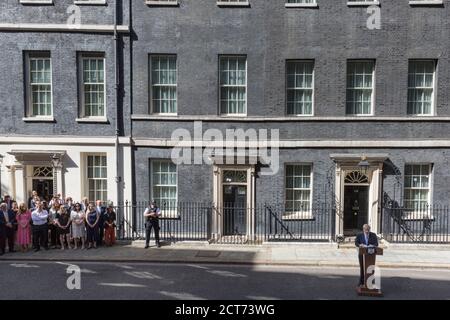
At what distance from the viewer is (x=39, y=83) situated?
14344 mm

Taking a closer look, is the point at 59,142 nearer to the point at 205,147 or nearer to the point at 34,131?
→ the point at 34,131

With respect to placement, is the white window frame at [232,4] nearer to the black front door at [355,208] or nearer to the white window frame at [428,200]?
the black front door at [355,208]

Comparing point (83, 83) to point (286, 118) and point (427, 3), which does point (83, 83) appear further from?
point (427, 3)

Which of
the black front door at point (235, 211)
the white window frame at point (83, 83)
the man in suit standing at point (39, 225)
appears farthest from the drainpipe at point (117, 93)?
the black front door at point (235, 211)

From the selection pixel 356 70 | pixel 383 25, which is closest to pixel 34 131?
pixel 356 70

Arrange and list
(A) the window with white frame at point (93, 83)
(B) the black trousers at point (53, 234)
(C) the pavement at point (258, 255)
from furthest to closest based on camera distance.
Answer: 1. (A) the window with white frame at point (93, 83)
2. (B) the black trousers at point (53, 234)
3. (C) the pavement at point (258, 255)

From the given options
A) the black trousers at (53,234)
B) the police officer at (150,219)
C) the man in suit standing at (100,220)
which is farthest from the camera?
the police officer at (150,219)

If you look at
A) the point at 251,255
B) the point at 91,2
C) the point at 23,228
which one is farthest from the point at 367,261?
the point at 91,2

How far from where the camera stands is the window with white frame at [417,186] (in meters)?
14.1

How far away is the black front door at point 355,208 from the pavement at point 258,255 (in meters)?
1.56

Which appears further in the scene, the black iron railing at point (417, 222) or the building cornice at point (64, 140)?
the building cornice at point (64, 140)

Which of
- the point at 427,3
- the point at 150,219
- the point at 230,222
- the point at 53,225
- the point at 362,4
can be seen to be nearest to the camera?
the point at 53,225

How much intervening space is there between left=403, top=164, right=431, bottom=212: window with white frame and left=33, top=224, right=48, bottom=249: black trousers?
13220 mm

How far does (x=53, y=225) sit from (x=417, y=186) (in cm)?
1356
